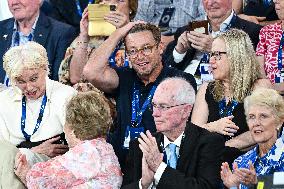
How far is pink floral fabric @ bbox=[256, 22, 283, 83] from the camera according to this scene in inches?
299

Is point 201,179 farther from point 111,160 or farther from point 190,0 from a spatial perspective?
point 190,0

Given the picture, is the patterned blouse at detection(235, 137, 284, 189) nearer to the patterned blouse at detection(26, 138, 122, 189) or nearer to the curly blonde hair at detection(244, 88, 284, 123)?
the curly blonde hair at detection(244, 88, 284, 123)

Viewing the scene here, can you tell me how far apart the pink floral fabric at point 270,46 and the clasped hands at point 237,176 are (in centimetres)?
175

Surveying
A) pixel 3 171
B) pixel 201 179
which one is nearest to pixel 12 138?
pixel 3 171

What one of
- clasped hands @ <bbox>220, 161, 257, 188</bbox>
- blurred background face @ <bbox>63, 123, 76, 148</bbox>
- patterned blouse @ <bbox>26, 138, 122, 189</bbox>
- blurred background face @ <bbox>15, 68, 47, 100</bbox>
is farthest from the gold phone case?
clasped hands @ <bbox>220, 161, 257, 188</bbox>

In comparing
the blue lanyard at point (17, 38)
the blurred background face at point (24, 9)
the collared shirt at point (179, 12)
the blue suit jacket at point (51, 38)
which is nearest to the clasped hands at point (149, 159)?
the blue suit jacket at point (51, 38)

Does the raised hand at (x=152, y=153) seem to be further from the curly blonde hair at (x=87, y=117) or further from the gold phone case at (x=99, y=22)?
the gold phone case at (x=99, y=22)

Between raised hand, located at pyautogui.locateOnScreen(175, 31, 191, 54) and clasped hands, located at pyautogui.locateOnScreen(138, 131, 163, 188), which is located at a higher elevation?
raised hand, located at pyautogui.locateOnScreen(175, 31, 191, 54)

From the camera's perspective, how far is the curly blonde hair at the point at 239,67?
685 cm

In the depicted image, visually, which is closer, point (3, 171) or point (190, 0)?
point (3, 171)

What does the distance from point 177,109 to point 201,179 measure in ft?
1.68

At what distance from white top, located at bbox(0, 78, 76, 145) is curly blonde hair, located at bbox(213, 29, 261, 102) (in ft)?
4.15

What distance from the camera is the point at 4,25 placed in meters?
8.70

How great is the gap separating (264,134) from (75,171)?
1.32 meters
